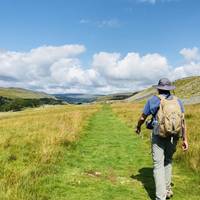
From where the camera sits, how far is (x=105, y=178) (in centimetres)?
1009

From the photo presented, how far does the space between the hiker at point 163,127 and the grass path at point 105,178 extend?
66cm

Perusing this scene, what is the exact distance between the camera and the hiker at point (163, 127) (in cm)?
769

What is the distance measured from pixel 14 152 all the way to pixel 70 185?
4436 millimetres

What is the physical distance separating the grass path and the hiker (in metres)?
0.66

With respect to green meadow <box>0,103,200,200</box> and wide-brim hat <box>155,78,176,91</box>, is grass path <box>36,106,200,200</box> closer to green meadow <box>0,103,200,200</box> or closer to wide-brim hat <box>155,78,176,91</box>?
green meadow <box>0,103,200,200</box>

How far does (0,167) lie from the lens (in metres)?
10.4

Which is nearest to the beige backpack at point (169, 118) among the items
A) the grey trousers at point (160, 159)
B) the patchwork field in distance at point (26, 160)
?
the grey trousers at point (160, 159)

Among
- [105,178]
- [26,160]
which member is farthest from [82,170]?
[26,160]

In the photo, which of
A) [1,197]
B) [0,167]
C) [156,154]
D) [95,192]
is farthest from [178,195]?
[0,167]

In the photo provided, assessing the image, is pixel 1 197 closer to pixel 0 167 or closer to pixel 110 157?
pixel 0 167

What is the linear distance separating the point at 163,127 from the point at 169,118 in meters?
0.25

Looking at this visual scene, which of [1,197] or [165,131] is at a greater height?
[165,131]

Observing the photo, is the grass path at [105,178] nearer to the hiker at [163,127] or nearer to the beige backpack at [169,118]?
the hiker at [163,127]

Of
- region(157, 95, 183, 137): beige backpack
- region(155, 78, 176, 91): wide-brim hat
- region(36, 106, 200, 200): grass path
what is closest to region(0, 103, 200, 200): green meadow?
region(36, 106, 200, 200): grass path
